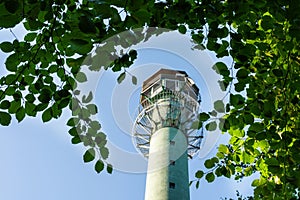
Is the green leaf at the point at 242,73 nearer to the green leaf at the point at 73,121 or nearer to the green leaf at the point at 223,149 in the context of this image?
the green leaf at the point at 223,149

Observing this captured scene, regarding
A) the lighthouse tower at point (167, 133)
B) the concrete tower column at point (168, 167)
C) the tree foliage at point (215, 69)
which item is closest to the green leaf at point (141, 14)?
the tree foliage at point (215, 69)

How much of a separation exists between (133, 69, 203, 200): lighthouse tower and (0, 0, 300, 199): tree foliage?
1545 centimetres

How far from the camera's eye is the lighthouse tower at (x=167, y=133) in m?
18.5

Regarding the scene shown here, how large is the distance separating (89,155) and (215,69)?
1.02 metres

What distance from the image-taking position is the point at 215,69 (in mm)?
2334

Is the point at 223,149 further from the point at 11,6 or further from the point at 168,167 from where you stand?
the point at 168,167

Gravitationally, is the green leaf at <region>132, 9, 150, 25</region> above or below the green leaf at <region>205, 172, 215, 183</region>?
above

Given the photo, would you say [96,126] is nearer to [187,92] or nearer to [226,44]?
[226,44]

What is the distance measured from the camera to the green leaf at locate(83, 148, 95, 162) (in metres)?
2.25

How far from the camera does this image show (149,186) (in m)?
18.6

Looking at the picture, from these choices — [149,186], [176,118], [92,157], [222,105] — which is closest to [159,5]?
[222,105]

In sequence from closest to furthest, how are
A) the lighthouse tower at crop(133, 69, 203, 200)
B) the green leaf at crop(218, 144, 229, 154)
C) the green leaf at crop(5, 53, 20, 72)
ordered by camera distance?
the green leaf at crop(5, 53, 20, 72), the green leaf at crop(218, 144, 229, 154), the lighthouse tower at crop(133, 69, 203, 200)

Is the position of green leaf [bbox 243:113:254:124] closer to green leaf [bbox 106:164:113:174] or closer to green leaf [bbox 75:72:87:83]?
green leaf [bbox 106:164:113:174]

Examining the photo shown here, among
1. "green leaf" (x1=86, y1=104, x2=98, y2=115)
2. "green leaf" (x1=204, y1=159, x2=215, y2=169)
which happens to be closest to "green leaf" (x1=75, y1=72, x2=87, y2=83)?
"green leaf" (x1=86, y1=104, x2=98, y2=115)
